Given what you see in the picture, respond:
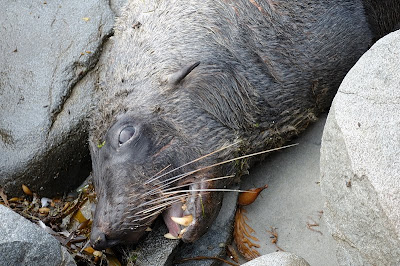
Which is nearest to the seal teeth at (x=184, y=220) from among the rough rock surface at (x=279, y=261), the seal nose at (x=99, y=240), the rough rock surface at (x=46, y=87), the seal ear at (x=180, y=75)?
the seal nose at (x=99, y=240)

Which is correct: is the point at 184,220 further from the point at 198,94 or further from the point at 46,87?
the point at 46,87

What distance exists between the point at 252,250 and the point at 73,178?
192 centimetres

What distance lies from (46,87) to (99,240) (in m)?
1.94

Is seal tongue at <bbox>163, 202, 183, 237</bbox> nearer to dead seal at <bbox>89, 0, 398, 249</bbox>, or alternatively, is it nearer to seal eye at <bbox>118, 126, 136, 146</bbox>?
dead seal at <bbox>89, 0, 398, 249</bbox>

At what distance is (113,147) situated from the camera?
15.5 ft

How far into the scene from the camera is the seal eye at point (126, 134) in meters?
4.68

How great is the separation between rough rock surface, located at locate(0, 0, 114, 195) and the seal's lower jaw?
1454 millimetres

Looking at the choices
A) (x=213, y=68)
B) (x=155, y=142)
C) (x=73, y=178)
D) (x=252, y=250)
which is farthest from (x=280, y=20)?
(x=73, y=178)

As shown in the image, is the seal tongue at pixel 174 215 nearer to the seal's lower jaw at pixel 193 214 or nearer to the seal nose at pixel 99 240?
the seal's lower jaw at pixel 193 214

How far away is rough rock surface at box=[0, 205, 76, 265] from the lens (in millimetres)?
3930

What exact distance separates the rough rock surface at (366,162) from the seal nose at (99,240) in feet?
5.33

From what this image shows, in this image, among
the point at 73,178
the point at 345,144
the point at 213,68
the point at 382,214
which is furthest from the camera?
the point at 73,178

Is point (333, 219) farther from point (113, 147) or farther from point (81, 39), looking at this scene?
Result: point (81, 39)

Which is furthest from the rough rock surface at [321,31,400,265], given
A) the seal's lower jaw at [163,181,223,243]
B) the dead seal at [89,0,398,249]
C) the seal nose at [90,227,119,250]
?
the seal nose at [90,227,119,250]
